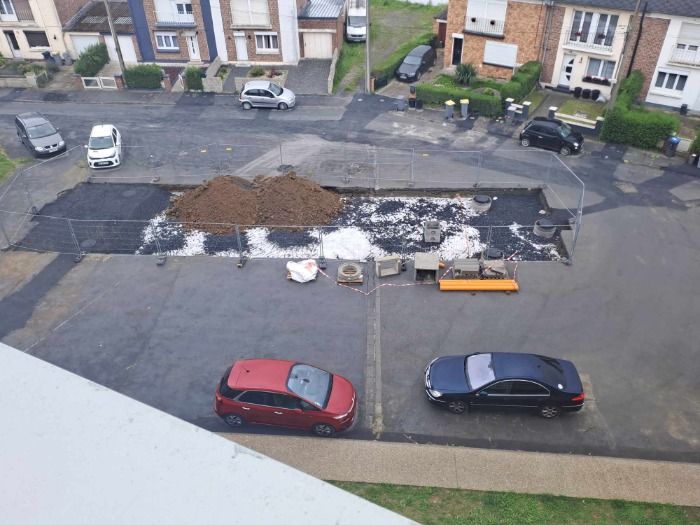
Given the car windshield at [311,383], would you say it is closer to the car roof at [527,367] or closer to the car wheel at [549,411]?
the car roof at [527,367]

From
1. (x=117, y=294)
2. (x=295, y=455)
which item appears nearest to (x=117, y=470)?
(x=295, y=455)

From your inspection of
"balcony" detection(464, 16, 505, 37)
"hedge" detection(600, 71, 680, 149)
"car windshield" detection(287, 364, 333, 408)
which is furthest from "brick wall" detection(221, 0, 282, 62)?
"car windshield" detection(287, 364, 333, 408)

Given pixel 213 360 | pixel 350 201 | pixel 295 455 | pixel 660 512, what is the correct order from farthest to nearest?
pixel 350 201
pixel 213 360
pixel 295 455
pixel 660 512

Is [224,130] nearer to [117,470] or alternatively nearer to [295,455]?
[295,455]

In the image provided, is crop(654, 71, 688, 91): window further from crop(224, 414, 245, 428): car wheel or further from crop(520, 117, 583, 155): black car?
crop(224, 414, 245, 428): car wheel

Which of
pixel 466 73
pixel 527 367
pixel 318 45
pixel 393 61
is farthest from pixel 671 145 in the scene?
pixel 318 45

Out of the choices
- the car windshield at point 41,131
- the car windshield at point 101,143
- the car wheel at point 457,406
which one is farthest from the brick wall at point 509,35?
the car wheel at point 457,406
